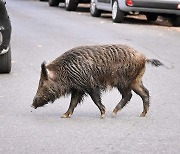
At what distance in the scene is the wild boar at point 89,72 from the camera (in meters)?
6.88

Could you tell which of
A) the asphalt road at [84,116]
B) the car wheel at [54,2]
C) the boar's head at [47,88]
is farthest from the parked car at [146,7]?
the boar's head at [47,88]

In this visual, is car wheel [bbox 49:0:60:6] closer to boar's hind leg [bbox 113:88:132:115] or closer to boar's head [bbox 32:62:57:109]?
boar's hind leg [bbox 113:88:132:115]

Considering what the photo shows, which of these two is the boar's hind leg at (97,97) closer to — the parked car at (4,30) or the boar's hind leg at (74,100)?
the boar's hind leg at (74,100)

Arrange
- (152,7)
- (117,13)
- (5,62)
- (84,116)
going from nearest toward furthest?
1. (84,116)
2. (5,62)
3. (152,7)
4. (117,13)

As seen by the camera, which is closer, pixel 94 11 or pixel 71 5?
pixel 94 11

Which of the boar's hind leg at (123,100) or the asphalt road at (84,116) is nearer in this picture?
the asphalt road at (84,116)

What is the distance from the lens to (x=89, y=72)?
687 cm

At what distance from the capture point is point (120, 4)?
17.5m

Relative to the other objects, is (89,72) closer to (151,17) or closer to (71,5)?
(151,17)

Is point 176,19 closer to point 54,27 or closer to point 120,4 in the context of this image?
point 120,4

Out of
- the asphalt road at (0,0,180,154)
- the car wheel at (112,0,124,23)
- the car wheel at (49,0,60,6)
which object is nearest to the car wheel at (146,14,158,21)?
the car wheel at (112,0,124,23)

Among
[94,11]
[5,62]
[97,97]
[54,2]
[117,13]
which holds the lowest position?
[54,2]

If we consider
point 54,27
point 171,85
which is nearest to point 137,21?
point 54,27

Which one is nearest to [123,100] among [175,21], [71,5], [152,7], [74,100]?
[74,100]
